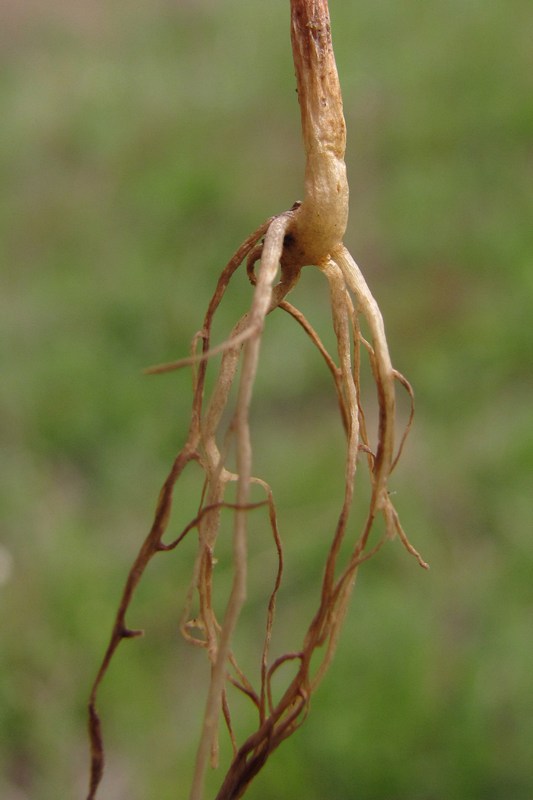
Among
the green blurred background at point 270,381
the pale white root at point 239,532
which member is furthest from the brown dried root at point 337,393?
the green blurred background at point 270,381

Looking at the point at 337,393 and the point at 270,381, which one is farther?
the point at 270,381

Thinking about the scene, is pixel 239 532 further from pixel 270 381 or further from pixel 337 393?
pixel 270 381

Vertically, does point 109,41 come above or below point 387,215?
above

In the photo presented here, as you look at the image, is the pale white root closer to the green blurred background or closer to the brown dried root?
the brown dried root

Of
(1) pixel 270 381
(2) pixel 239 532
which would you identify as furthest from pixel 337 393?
(1) pixel 270 381

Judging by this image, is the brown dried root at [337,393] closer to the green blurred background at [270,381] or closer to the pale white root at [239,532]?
the pale white root at [239,532]

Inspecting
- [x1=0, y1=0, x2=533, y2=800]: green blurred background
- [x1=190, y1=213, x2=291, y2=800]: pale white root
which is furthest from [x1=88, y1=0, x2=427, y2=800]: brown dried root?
[x1=0, y1=0, x2=533, y2=800]: green blurred background

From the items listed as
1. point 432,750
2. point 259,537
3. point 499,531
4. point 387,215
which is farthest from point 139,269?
point 432,750

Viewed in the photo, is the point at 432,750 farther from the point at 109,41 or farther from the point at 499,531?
the point at 109,41
